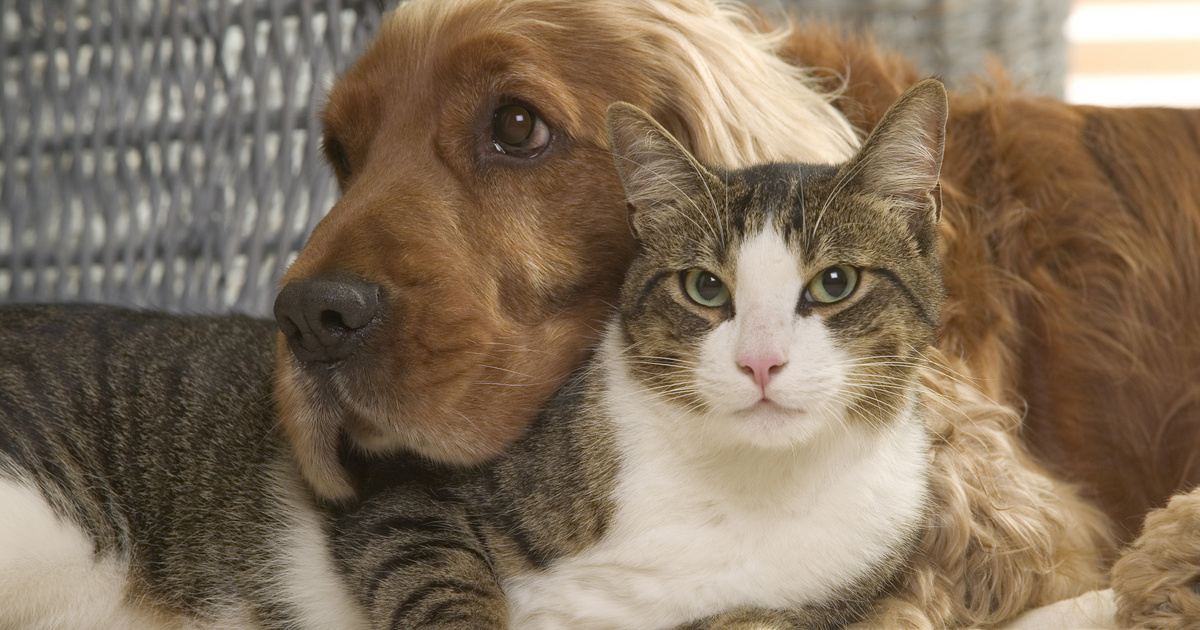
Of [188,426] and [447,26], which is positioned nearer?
[447,26]

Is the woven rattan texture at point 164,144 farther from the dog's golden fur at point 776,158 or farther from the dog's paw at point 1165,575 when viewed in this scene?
the dog's paw at point 1165,575

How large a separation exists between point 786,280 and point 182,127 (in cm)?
143

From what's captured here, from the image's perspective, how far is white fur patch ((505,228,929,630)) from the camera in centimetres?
115

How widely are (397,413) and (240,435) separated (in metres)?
0.44

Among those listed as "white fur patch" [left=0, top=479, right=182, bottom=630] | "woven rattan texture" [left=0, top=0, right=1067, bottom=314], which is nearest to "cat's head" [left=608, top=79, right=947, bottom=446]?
"white fur patch" [left=0, top=479, right=182, bottom=630]

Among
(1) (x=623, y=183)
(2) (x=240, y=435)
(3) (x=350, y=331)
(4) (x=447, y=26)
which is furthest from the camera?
(2) (x=240, y=435)

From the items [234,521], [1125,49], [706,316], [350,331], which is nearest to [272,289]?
[234,521]

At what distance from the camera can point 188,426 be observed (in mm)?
1549

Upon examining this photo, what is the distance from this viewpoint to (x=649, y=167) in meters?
1.26

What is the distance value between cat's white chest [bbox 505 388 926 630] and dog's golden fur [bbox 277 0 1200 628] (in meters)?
0.13

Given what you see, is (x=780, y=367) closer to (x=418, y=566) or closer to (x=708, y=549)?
(x=708, y=549)

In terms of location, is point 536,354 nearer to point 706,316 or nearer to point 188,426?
point 706,316

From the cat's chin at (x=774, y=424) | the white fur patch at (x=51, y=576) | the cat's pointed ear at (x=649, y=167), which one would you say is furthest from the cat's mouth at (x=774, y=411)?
the white fur patch at (x=51, y=576)

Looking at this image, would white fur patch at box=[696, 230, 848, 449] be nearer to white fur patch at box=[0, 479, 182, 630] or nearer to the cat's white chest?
the cat's white chest
